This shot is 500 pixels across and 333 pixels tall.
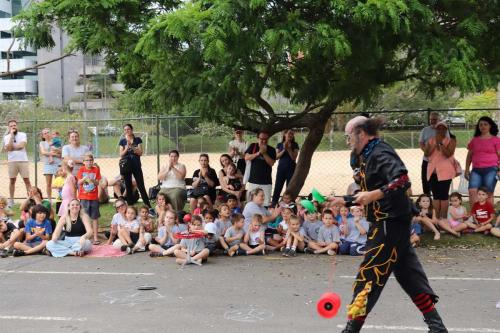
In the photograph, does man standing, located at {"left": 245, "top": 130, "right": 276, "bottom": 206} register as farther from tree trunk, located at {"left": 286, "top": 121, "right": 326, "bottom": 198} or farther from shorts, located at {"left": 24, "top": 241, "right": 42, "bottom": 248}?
shorts, located at {"left": 24, "top": 241, "right": 42, "bottom": 248}

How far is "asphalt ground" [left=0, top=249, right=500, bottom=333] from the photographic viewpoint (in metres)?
5.88

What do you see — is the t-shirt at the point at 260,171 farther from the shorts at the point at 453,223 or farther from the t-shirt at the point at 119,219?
the shorts at the point at 453,223

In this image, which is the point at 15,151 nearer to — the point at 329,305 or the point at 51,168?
the point at 51,168

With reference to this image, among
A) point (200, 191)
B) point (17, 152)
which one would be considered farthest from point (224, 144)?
point (200, 191)

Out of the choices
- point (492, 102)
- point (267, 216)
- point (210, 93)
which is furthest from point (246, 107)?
point (492, 102)

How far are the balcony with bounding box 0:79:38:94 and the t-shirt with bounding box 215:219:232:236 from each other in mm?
62203

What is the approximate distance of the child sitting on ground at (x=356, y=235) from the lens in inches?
364

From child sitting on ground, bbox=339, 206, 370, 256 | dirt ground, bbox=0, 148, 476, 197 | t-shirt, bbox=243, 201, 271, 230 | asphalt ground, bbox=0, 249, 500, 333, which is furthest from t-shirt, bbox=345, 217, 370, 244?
dirt ground, bbox=0, 148, 476, 197

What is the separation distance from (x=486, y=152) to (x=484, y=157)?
0.09 m

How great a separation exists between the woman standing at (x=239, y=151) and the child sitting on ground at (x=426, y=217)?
3769mm

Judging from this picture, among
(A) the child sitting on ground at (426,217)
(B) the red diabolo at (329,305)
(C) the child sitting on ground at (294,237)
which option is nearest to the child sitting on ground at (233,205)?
(C) the child sitting on ground at (294,237)

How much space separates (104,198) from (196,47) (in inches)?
257

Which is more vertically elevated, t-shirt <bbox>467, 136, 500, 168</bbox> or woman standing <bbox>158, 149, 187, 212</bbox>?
t-shirt <bbox>467, 136, 500, 168</bbox>

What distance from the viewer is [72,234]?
10078 mm
